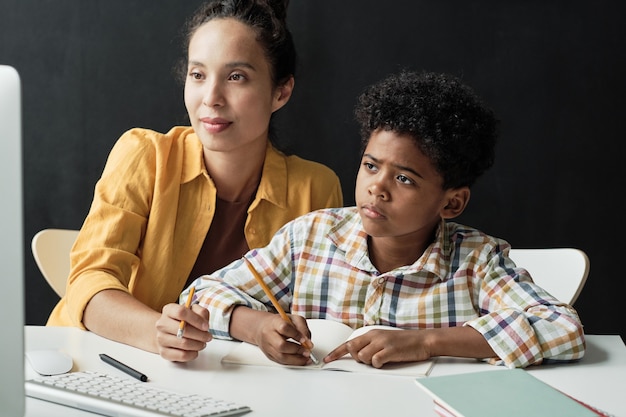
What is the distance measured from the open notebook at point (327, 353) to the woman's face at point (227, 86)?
0.58 metres

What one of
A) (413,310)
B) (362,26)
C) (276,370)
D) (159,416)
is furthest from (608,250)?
(159,416)

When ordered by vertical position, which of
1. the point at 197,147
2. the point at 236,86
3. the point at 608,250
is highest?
the point at 236,86

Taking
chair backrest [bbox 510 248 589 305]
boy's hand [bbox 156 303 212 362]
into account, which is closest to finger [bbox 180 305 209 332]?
boy's hand [bbox 156 303 212 362]

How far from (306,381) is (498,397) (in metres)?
0.30

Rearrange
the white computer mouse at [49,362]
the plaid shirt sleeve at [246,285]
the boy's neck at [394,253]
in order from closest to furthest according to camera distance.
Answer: the white computer mouse at [49,362] → the plaid shirt sleeve at [246,285] → the boy's neck at [394,253]

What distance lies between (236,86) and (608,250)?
1.38 metres

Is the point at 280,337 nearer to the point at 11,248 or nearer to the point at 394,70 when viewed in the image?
the point at 11,248

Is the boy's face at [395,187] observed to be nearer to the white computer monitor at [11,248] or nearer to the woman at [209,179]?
the woman at [209,179]

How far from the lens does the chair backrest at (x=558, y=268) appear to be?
6.45 feet

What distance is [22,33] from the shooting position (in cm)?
273

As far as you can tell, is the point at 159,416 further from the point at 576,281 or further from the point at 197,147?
the point at 576,281

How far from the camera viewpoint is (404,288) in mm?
1568

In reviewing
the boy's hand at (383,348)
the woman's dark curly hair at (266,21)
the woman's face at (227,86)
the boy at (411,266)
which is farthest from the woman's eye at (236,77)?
the boy's hand at (383,348)

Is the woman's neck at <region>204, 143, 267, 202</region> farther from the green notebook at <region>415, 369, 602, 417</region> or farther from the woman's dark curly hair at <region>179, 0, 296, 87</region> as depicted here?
the green notebook at <region>415, 369, 602, 417</region>
